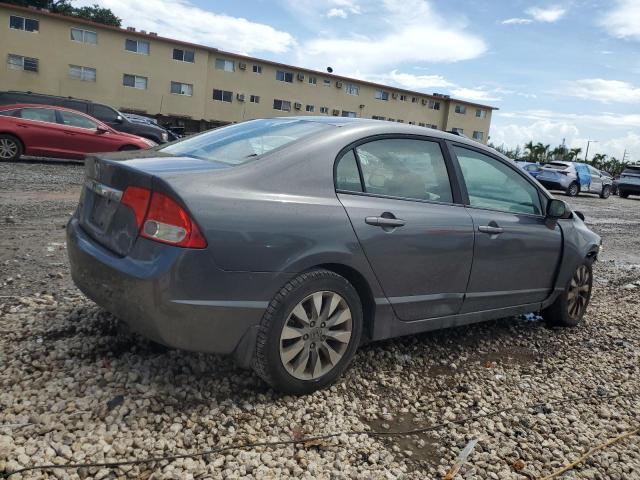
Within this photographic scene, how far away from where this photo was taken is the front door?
12.2 feet

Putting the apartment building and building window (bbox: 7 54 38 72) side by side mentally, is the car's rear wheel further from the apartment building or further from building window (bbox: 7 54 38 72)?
building window (bbox: 7 54 38 72)

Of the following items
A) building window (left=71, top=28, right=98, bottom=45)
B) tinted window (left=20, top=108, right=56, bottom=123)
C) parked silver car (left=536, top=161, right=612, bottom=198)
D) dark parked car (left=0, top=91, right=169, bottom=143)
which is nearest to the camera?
tinted window (left=20, top=108, right=56, bottom=123)

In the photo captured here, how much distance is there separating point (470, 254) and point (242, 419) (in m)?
1.83

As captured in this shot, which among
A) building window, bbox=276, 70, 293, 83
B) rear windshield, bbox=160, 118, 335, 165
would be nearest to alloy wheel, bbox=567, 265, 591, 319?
rear windshield, bbox=160, 118, 335, 165

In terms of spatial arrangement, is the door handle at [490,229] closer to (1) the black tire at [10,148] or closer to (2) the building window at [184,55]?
(1) the black tire at [10,148]

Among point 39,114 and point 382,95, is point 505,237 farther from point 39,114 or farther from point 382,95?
point 382,95

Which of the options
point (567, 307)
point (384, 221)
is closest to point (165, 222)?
point (384, 221)

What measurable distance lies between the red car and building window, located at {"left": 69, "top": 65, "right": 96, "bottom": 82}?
81.6 ft

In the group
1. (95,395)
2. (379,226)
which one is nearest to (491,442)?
(379,226)

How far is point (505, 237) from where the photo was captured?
3.81m

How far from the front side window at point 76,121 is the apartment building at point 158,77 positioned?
81.4ft

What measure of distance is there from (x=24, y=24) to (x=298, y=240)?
37.7 m

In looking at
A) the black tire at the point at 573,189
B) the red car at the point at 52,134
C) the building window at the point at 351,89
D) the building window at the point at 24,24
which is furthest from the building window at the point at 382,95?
the red car at the point at 52,134

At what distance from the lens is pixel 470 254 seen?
358cm
